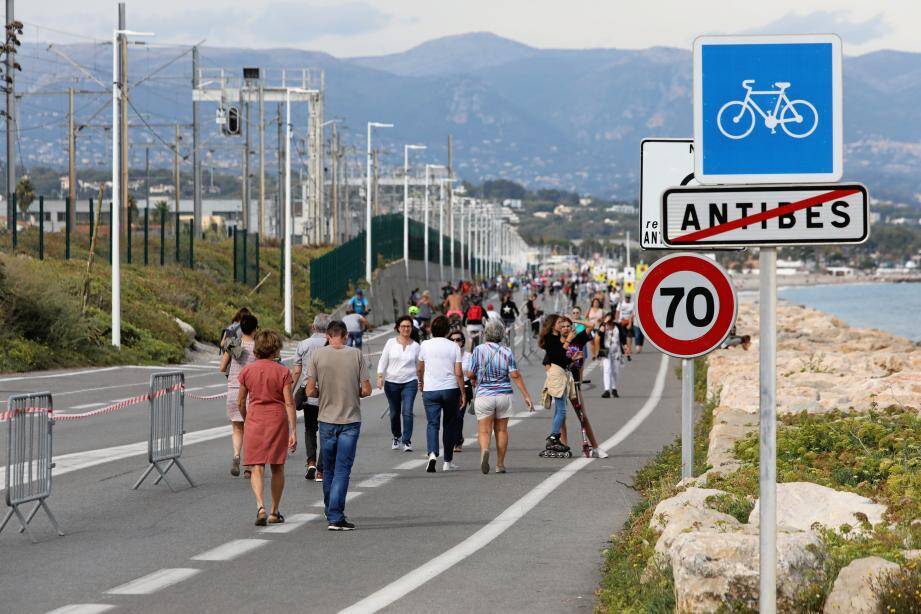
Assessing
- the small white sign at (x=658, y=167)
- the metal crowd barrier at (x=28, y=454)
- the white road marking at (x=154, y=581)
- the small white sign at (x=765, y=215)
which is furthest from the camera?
the small white sign at (x=658, y=167)

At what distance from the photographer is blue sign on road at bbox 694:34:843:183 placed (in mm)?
6348

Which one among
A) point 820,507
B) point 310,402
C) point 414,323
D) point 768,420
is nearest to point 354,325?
point 414,323

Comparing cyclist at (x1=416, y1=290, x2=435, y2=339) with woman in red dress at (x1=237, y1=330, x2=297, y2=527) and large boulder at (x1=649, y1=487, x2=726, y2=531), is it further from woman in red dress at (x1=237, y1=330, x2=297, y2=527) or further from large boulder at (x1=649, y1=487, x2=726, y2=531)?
large boulder at (x1=649, y1=487, x2=726, y2=531)

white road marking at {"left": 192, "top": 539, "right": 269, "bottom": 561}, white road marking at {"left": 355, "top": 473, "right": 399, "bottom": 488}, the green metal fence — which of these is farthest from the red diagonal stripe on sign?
the green metal fence

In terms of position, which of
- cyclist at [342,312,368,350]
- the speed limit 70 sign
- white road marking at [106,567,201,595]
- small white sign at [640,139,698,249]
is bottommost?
white road marking at [106,567,201,595]

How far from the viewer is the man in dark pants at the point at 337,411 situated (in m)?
13.4

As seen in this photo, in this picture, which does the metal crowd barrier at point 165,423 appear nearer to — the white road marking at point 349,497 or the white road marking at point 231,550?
the white road marking at point 349,497

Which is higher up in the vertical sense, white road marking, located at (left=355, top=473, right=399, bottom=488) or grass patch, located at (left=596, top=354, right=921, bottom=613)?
grass patch, located at (left=596, top=354, right=921, bottom=613)

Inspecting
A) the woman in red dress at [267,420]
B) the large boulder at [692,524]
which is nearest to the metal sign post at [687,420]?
the large boulder at [692,524]

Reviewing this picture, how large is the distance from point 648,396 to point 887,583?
927 inches

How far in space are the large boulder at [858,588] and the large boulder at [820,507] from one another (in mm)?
2754

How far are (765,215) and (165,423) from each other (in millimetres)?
11135

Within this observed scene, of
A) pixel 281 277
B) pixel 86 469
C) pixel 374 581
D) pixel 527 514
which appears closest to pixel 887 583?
pixel 374 581

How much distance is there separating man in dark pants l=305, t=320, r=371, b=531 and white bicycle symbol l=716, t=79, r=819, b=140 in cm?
751
